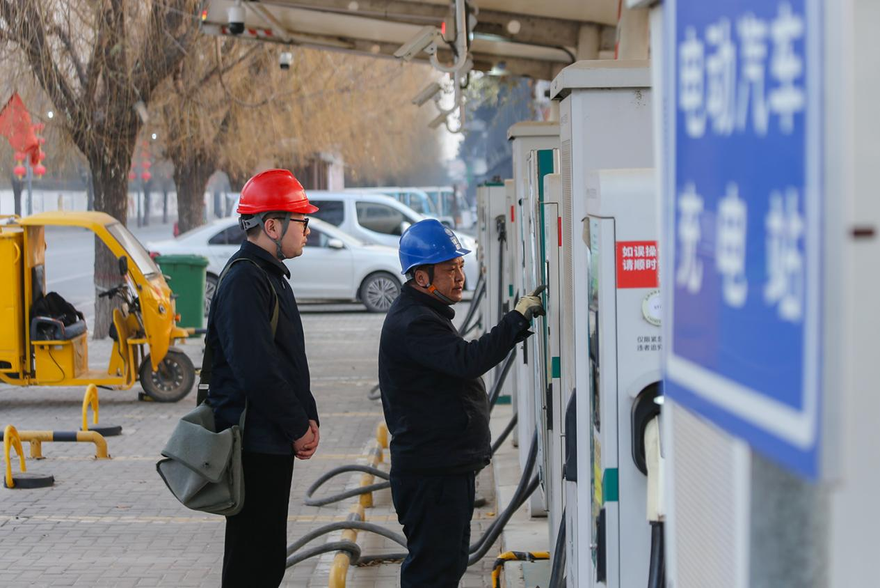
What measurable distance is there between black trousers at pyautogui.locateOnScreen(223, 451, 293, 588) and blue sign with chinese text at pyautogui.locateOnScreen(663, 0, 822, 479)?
112 inches

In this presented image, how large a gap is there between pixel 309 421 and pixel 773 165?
3.23m

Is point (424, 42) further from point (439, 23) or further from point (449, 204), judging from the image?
point (449, 204)

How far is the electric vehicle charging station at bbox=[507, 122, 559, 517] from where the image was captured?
5.68 m

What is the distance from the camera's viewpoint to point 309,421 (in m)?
4.42

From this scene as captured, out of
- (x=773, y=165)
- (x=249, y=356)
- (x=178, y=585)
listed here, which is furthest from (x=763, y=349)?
(x=178, y=585)

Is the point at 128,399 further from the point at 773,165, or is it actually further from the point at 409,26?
the point at 773,165

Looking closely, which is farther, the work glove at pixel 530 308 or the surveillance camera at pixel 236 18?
the surveillance camera at pixel 236 18

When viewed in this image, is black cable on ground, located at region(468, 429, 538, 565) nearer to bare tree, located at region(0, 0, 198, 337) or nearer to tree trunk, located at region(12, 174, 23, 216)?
bare tree, located at region(0, 0, 198, 337)

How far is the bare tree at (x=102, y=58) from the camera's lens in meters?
13.1

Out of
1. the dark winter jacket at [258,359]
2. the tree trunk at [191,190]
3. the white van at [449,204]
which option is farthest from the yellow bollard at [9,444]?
the white van at [449,204]

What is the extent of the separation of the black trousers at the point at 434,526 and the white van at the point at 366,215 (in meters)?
16.7

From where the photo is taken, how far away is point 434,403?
4344 mm

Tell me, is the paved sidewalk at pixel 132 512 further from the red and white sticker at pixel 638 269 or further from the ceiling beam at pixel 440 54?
the ceiling beam at pixel 440 54

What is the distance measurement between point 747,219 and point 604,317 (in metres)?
1.69
